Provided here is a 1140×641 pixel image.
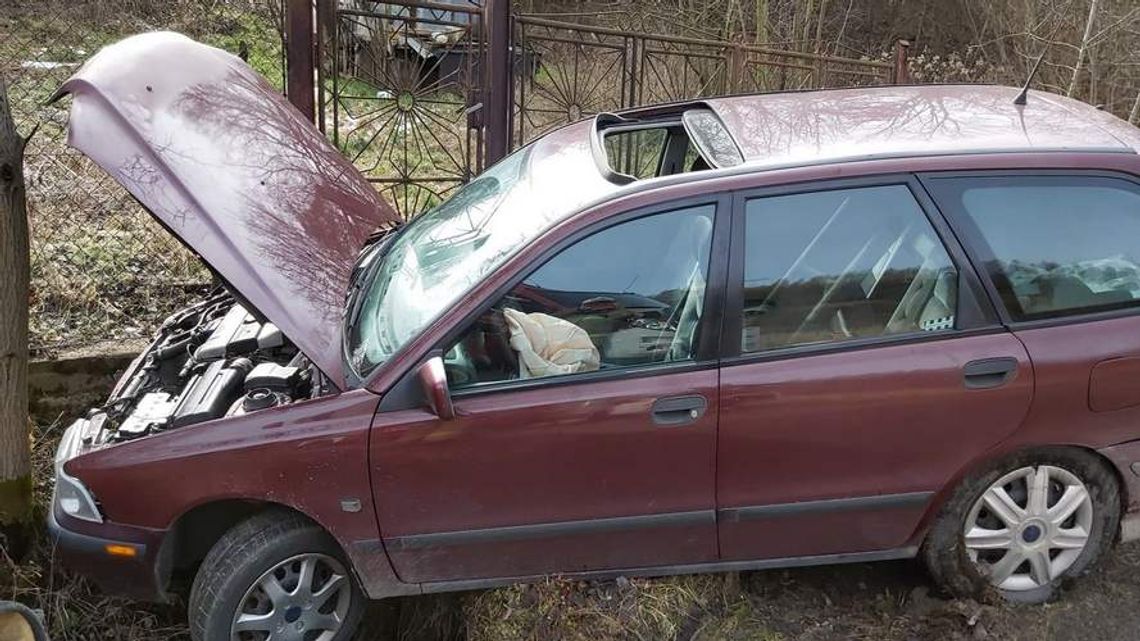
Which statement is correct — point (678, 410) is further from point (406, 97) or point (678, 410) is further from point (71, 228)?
point (71, 228)

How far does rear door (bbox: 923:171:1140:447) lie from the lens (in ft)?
9.76

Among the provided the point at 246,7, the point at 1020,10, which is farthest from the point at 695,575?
the point at 1020,10

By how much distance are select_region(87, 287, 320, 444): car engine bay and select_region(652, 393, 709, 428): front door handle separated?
1121mm

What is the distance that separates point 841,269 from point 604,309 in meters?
0.77

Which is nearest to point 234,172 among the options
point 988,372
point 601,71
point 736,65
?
point 988,372

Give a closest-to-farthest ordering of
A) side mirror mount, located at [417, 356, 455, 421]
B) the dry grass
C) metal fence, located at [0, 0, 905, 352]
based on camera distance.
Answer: side mirror mount, located at [417, 356, 455, 421], the dry grass, metal fence, located at [0, 0, 905, 352]

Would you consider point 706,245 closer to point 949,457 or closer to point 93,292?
point 949,457

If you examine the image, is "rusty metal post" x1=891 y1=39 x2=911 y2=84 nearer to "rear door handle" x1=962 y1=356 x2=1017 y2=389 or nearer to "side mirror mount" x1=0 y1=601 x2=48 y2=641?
"rear door handle" x1=962 y1=356 x2=1017 y2=389

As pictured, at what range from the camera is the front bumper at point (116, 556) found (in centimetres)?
302

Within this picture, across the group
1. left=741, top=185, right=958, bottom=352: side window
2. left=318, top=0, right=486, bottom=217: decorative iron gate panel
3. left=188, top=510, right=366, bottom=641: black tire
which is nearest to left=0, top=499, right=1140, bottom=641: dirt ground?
left=188, top=510, right=366, bottom=641: black tire

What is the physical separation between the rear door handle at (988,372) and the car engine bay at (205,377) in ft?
6.84

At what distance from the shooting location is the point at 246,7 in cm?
707

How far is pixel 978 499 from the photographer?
10.3ft

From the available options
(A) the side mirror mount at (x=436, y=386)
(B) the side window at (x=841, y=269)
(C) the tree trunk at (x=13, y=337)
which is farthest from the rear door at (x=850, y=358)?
(C) the tree trunk at (x=13, y=337)
